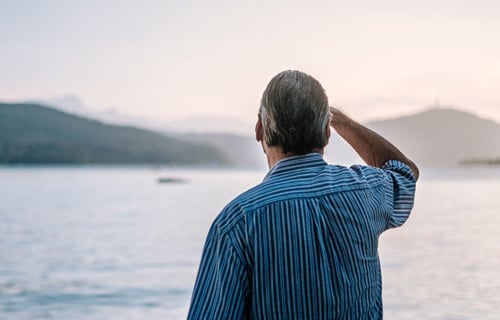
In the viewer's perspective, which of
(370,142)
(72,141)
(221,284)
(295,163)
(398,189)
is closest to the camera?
(221,284)

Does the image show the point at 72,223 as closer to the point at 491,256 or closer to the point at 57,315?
the point at 491,256

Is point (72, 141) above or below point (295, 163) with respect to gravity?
above

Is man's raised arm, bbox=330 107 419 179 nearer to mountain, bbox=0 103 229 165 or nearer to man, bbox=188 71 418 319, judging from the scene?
man, bbox=188 71 418 319

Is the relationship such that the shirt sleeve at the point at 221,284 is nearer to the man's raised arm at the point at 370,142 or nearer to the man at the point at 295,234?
the man at the point at 295,234

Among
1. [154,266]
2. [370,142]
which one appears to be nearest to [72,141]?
[154,266]

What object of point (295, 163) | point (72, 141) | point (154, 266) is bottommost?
point (154, 266)

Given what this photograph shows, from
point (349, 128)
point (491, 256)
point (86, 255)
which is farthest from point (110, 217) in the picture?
point (349, 128)

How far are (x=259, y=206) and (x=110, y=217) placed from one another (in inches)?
1993

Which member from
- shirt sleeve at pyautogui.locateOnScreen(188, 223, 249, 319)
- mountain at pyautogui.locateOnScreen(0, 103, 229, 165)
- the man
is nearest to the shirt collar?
the man

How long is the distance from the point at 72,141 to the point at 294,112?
17320 centimetres

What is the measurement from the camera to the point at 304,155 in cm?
178

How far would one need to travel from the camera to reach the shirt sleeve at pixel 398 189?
76.9 inches

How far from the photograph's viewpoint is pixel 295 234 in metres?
1.65

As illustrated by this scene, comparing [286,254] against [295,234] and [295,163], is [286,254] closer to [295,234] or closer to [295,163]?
[295,234]
